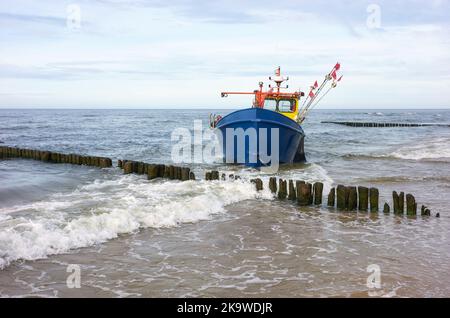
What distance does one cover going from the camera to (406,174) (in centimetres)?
2122

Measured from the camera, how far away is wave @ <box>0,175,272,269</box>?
365 inches

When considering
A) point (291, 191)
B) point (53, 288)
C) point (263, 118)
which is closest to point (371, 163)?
point (263, 118)

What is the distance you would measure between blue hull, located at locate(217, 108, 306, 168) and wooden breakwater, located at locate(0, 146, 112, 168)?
6125 mm

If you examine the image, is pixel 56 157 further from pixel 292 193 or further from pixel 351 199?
pixel 351 199

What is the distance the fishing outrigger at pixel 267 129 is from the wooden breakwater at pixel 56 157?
6163 millimetres

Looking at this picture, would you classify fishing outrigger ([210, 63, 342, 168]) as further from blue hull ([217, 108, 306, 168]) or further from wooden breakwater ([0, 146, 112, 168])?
wooden breakwater ([0, 146, 112, 168])

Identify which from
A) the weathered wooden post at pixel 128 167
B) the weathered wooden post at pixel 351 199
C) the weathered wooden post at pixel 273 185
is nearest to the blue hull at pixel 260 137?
the weathered wooden post at pixel 128 167

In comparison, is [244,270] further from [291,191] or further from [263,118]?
[263,118]

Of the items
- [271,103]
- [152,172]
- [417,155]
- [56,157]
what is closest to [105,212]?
[152,172]

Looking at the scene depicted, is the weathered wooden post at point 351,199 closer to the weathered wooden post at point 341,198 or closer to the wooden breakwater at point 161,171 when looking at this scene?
the weathered wooden post at point 341,198

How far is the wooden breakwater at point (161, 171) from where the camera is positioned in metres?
17.4

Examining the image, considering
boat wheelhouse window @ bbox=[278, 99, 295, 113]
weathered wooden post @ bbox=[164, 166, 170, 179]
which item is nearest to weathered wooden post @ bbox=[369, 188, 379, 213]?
weathered wooden post @ bbox=[164, 166, 170, 179]

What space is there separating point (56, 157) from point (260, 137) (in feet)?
36.3

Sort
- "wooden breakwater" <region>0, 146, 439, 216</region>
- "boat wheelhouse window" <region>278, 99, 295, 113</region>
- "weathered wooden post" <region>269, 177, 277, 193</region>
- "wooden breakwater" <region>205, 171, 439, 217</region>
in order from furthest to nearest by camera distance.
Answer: "boat wheelhouse window" <region>278, 99, 295, 113</region> → "weathered wooden post" <region>269, 177, 277, 193</region> → "wooden breakwater" <region>0, 146, 439, 216</region> → "wooden breakwater" <region>205, 171, 439, 217</region>
